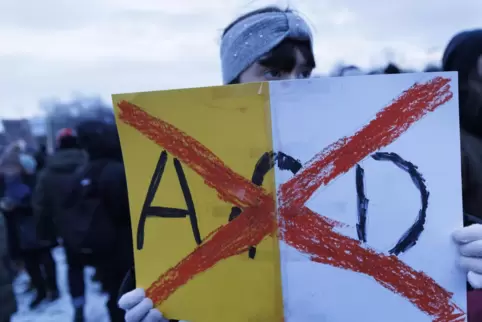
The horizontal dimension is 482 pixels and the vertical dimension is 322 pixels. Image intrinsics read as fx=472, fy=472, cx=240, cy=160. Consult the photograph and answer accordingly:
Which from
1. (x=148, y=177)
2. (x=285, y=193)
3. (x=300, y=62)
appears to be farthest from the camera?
(x=300, y=62)

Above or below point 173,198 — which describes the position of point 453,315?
below

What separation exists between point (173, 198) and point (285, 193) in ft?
0.75

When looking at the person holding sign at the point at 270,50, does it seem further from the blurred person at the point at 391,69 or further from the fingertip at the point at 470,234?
the blurred person at the point at 391,69

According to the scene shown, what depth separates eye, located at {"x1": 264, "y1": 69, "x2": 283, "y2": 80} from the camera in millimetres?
1065

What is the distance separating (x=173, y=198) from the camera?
0.90 meters

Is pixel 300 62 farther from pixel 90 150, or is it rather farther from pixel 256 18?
pixel 90 150

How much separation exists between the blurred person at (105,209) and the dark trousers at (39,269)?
4.12ft

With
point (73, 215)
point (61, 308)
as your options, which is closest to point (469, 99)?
point (73, 215)

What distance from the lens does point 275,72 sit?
1.07 m

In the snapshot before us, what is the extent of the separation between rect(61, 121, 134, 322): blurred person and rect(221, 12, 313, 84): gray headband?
163 centimetres

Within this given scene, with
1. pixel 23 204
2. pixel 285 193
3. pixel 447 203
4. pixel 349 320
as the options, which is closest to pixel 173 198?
pixel 285 193

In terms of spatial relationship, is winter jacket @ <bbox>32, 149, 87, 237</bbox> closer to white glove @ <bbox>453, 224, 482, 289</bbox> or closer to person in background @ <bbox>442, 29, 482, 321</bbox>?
person in background @ <bbox>442, 29, 482, 321</bbox>

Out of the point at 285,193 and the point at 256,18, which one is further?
the point at 256,18

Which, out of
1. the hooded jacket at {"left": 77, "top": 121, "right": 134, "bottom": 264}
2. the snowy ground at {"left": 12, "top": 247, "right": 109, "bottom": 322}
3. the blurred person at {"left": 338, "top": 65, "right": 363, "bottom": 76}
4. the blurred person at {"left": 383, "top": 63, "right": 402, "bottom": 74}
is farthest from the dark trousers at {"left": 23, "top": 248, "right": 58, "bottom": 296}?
the blurred person at {"left": 383, "top": 63, "right": 402, "bottom": 74}
